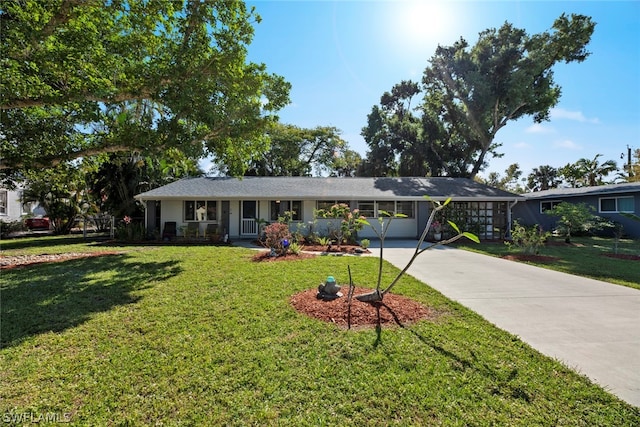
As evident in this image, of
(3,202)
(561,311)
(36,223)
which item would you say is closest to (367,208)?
(561,311)

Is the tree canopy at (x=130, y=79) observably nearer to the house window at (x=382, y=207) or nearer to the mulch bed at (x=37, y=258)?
the mulch bed at (x=37, y=258)

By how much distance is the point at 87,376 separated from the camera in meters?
2.94

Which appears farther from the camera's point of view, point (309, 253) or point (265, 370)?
point (309, 253)

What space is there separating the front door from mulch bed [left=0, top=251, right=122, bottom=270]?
625 cm

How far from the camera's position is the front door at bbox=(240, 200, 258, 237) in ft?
53.1

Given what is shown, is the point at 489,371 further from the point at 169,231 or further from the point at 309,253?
the point at 169,231

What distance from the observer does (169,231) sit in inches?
592

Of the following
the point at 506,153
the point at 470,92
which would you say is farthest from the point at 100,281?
the point at 506,153

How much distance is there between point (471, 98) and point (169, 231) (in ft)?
78.5

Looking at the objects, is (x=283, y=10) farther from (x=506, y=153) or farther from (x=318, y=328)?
(x=506, y=153)

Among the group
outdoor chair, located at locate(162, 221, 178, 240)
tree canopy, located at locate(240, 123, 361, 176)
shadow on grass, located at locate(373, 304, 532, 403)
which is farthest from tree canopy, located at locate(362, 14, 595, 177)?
shadow on grass, located at locate(373, 304, 532, 403)

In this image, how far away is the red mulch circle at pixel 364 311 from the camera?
4227 millimetres

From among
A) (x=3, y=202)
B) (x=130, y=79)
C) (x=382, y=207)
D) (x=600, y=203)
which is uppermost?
(x=130, y=79)

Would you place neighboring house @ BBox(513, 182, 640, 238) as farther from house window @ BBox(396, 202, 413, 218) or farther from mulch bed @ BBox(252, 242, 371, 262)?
mulch bed @ BBox(252, 242, 371, 262)
